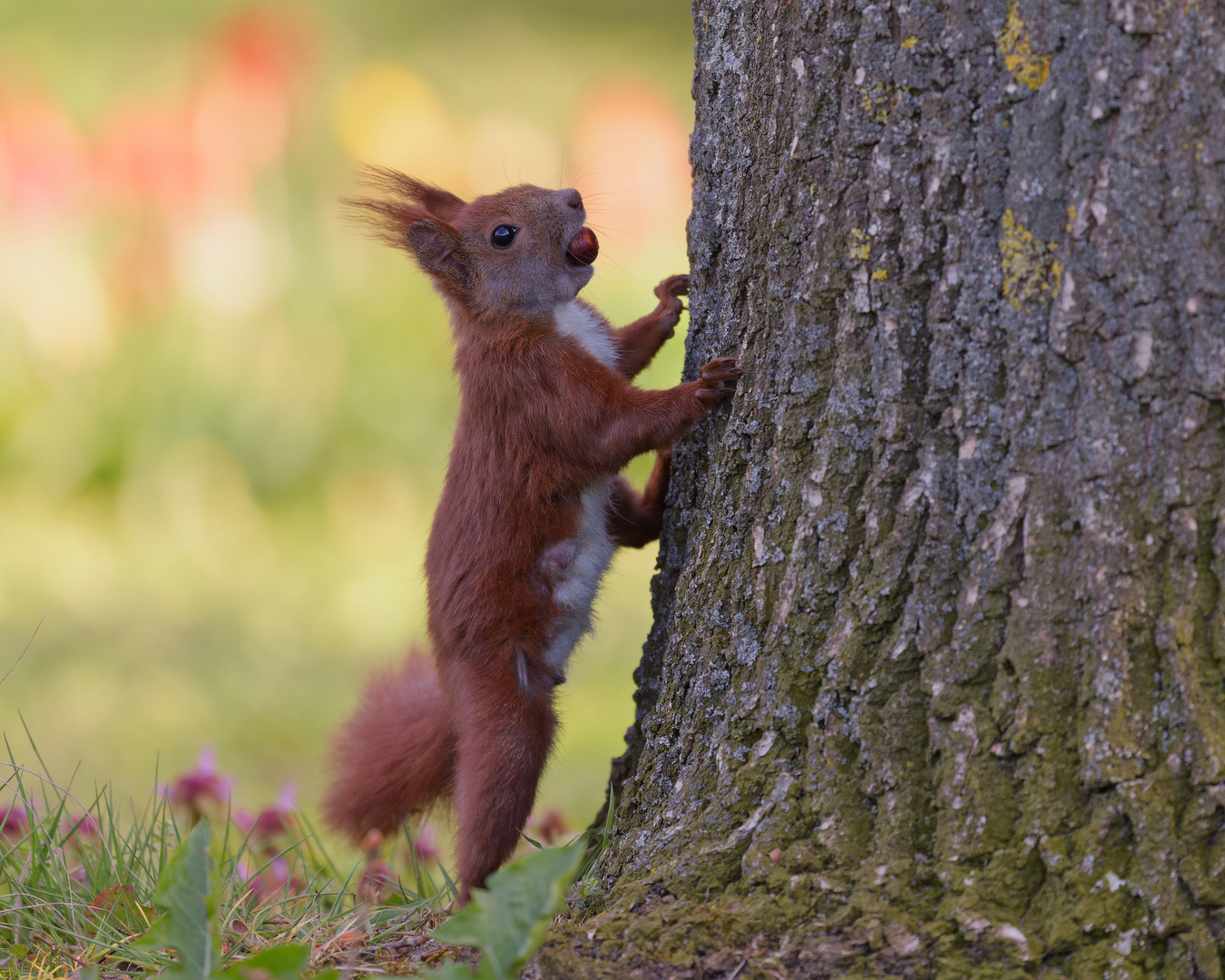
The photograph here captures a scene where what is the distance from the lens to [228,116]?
18.7 ft

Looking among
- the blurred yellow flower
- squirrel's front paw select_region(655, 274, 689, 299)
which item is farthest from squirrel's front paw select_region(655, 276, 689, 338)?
the blurred yellow flower

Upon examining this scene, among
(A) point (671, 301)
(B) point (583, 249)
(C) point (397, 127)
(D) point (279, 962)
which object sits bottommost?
(D) point (279, 962)

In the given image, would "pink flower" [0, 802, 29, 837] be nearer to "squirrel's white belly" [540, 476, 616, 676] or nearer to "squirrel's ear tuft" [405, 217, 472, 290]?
"squirrel's white belly" [540, 476, 616, 676]

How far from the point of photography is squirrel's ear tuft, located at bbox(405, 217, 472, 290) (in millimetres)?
2662

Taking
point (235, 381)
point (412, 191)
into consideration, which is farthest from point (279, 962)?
point (235, 381)

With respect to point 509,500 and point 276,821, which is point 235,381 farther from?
point 509,500

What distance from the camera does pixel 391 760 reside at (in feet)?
8.83

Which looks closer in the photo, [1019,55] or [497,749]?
[1019,55]

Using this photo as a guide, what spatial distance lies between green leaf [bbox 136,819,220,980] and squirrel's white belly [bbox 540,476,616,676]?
98 cm

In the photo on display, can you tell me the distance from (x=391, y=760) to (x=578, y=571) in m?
0.65

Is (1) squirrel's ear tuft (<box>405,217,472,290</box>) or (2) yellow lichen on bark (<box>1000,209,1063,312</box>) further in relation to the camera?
(1) squirrel's ear tuft (<box>405,217,472,290</box>)

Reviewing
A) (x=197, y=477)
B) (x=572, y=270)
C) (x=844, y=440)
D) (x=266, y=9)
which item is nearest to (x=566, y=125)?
(x=266, y=9)

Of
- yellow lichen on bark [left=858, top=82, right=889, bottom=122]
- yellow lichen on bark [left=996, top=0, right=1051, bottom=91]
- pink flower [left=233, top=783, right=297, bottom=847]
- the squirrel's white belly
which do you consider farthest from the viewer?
pink flower [left=233, top=783, right=297, bottom=847]

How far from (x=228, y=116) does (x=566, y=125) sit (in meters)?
1.85
